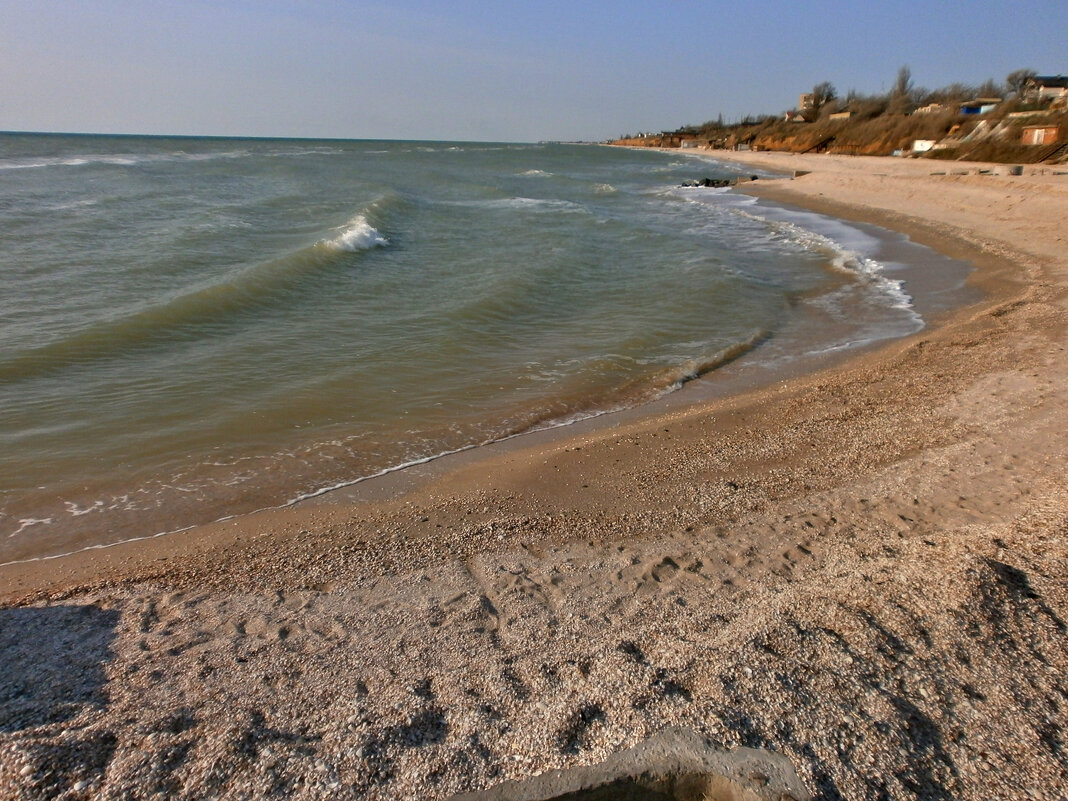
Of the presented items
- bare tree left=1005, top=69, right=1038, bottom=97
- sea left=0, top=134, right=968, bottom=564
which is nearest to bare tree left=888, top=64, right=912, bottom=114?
bare tree left=1005, top=69, right=1038, bottom=97

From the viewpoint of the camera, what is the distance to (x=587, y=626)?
371 cm

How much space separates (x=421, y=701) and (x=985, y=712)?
268 centimetres

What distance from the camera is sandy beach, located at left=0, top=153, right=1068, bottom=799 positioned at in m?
2.78

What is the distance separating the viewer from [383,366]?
897 cm

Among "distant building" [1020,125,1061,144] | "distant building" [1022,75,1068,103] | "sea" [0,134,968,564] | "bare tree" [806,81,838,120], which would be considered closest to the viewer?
"sea" [0,134,968,564]

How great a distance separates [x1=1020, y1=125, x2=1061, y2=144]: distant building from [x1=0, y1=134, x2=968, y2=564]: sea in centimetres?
2058

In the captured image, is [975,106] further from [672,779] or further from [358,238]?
[672,779]

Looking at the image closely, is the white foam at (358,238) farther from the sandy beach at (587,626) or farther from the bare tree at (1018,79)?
the bare tree at (1018,79)

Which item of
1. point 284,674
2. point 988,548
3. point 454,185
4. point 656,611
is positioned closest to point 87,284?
point 284,674

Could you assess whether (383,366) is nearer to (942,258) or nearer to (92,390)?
(92,390)

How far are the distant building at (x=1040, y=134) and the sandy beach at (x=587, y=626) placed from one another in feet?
122

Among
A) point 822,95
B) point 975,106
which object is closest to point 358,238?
point 975,106

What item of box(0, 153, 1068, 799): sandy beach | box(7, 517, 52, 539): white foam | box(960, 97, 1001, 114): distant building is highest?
box(960, 97, 1001, 114): distant building

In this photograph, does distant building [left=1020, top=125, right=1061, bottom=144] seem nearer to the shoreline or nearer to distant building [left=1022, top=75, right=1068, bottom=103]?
distant building [left=1022, top=75, right=1068, bottom=103]
